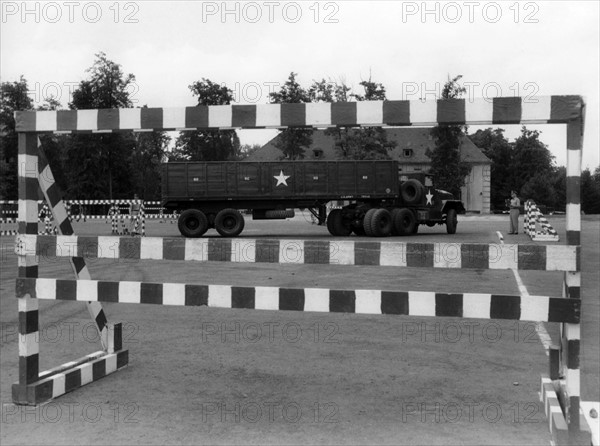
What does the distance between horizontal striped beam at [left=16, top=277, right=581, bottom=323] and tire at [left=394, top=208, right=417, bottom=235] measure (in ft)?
69.2

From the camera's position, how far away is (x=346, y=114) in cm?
394

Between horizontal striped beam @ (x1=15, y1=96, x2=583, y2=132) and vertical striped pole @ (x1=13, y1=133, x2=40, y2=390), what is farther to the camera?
vertical striped pole @ (x1=13, y1=133, x2=40, y2=390)

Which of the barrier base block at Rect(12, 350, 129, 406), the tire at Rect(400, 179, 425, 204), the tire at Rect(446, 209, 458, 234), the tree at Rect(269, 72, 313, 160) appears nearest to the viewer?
the barrier base block at Rect(12, 350, 129, 406)

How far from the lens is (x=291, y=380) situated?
5.00m

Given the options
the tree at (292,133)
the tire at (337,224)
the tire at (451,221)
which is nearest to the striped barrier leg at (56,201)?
the tire at (337,224)

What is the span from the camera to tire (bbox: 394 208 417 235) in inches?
982

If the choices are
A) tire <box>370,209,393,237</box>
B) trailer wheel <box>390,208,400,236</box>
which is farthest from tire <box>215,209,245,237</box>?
trailer wheel <box>390,208,400,236</box>

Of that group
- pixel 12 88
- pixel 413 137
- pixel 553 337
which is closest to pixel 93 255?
pixel 553 337

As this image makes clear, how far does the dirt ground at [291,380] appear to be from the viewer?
12.9 feet

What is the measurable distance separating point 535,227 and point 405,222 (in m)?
4.54

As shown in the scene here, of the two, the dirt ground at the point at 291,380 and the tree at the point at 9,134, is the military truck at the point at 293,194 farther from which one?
the tree at the point at 9,134

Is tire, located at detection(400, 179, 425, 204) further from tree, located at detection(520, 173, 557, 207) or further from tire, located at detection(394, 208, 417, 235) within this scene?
tree, located at detection(520, 173, 557, 207)

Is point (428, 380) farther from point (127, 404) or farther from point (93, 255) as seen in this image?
point (93, 255)

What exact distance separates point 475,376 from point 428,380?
1.21ft
